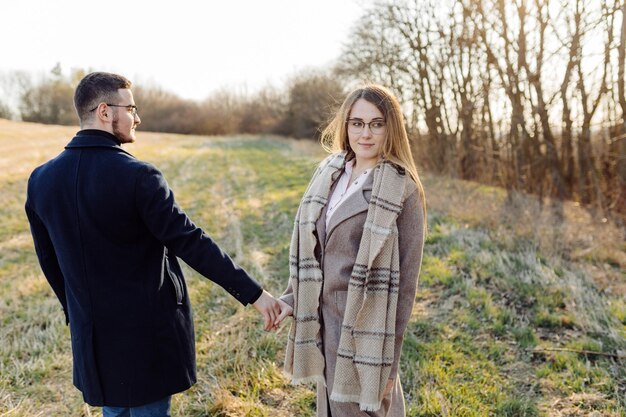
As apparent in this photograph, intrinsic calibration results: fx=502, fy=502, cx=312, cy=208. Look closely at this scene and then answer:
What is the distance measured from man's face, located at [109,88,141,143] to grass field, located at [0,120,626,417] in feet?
6.89

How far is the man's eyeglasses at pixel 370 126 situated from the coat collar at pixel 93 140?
1115 millimetres

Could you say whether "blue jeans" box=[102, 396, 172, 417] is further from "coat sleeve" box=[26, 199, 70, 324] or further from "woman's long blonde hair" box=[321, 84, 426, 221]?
"woman's long blonde hair" box=[321, 84, 426, 221]

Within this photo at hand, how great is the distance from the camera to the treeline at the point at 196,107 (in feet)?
160

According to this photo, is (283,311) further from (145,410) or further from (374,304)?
(145,410)

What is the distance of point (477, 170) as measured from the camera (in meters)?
13.8

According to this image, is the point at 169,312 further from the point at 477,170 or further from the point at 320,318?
the point at 477,170

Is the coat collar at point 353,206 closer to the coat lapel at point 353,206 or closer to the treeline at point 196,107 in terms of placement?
the coat lapel at point 353,206

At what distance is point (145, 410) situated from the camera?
2338 mm

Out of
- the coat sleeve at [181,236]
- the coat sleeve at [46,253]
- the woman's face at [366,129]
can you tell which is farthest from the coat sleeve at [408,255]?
the coat sleeve at [46,253]

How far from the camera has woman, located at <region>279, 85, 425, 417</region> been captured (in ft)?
7.63

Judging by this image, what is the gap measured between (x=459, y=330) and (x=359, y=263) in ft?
9.53

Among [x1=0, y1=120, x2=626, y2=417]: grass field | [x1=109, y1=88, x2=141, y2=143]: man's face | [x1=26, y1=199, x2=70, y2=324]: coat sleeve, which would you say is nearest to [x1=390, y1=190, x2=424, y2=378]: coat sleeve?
[x1=109, y1=88, x2=141, y2=143]: man's face

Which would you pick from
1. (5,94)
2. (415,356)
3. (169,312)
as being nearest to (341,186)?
(169,312)

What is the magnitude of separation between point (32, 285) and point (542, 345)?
5760mm
